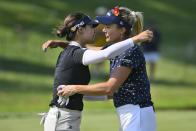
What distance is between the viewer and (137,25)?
20.3 ft

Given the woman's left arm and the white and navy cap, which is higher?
the white and navy cap

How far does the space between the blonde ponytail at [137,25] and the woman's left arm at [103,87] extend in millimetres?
485

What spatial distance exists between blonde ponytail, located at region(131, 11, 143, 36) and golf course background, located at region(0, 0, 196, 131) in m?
4.82

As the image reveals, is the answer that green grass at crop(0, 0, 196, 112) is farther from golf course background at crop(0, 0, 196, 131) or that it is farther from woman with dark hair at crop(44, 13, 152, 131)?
woman with dark hair at crop(44, 13, 152, 131)

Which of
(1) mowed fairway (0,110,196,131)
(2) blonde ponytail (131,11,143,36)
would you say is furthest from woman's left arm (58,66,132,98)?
(1) mowed fairway (0,110,196,131)

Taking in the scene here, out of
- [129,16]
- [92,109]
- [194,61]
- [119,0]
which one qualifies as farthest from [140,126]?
[119,0]

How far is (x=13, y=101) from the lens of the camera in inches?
655

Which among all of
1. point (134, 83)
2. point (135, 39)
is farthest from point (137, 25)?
point (134, 83)

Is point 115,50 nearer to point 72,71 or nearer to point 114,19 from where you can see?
point 114,19

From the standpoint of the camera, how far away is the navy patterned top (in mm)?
5996

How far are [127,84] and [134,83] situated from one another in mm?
71

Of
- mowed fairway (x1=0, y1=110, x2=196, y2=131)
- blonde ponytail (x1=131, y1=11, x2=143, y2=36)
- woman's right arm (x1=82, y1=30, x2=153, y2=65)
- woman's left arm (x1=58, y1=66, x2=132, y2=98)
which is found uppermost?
blonde ponytail (x1=131, y1=11, x2=143, y2=36)

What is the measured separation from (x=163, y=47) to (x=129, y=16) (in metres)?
20.3

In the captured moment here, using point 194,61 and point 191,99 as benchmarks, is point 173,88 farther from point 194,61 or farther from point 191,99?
point 194,61
